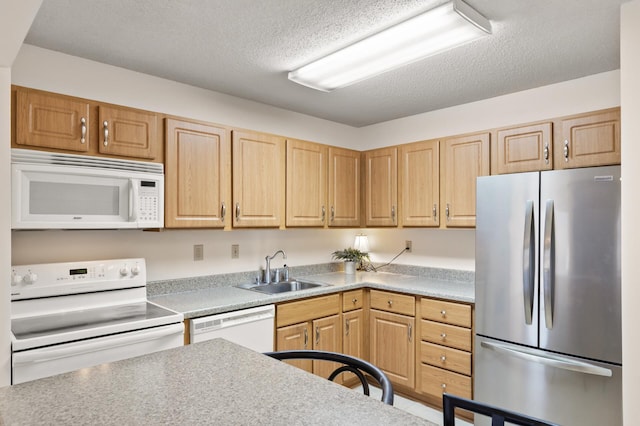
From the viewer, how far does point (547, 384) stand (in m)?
2.31

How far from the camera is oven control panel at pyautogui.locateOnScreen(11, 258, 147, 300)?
7.22 feet

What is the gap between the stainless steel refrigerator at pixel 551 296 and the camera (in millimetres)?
2146

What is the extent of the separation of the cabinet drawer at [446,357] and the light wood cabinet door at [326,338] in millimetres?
640

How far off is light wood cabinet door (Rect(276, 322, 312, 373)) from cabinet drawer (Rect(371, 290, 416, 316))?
0.65 m

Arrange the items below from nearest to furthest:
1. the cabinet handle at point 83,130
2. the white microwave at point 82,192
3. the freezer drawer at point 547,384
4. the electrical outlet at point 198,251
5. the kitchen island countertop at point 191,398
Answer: the kitchen island countertop at point 191,398, the white microwave at point 82,192, the freezer drawer at point 547,384, the cabinet handle at point 83,130, the electrical outlet at point 198,251

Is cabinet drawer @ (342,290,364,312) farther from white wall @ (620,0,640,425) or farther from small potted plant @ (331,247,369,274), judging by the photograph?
white wall @ (620,0,640,425)

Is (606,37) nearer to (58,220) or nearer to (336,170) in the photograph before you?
(336,170)

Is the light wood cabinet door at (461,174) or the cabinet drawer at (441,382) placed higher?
the light wood cabinet door at (461,174)

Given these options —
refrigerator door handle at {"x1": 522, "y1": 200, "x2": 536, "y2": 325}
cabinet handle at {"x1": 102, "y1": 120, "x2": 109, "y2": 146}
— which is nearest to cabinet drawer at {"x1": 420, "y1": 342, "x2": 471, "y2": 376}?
refrigerator door handle at {"x1": 522, "y1": 200, "x2": 536, "y2": 325}

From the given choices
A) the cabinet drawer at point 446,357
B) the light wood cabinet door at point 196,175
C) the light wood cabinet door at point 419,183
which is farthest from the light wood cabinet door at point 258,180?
the cabinet drawer at point 446,357

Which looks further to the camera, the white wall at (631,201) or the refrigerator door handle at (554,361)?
the refrigerator door handle at (554,361)

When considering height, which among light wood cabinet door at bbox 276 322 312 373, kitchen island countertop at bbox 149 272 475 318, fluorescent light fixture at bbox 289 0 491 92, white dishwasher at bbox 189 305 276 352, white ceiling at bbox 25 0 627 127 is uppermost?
white ceiling at bbox 25 0 627 127

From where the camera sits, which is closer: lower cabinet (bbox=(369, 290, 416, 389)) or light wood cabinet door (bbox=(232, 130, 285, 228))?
light wood cabinet door (bbox=(232, 130, 285, 228))

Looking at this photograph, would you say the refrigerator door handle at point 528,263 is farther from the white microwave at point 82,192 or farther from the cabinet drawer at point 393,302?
the white microwave at point 82,192
